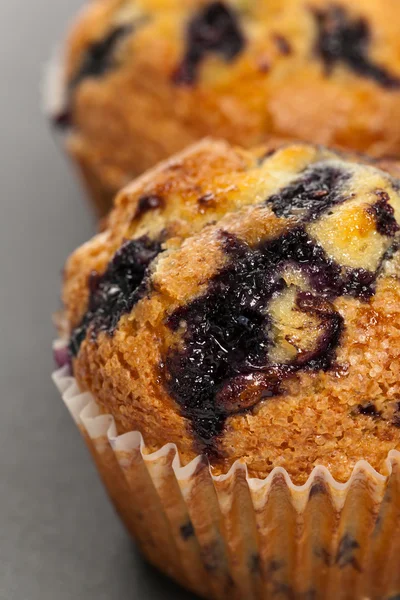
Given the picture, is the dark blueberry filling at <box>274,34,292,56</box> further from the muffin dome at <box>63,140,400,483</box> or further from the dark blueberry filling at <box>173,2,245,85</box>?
the muffin dome at <box>63,140,400,483</box>

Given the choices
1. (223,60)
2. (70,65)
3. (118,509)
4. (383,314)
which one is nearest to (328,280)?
(383,314)

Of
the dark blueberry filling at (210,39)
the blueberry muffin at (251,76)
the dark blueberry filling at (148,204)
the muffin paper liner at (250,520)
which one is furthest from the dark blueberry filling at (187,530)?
the dark blueberry filling at (210,39)

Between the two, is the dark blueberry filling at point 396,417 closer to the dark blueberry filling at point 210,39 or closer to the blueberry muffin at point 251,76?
the blueberry muffin at point 251,76

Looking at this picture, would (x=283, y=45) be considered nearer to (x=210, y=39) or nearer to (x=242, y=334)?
(x=210, y=39)

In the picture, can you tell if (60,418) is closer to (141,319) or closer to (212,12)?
(141,319)

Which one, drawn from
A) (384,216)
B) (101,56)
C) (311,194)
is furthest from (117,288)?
(101,56)
